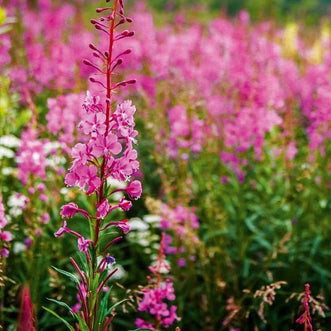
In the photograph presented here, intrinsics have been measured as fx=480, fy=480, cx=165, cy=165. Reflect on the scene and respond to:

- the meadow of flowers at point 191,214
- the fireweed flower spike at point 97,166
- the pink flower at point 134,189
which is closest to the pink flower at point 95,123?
the fireweed flower spike at point 97,166

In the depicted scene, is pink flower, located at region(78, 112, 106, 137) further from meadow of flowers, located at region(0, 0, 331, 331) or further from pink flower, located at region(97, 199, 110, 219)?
meadow of flowers, located at region(0, 0, 331, 331)

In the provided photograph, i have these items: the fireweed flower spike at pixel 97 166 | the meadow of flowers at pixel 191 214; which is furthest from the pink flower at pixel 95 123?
the meadow of flowers at pixel 191 214

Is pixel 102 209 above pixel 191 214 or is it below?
above

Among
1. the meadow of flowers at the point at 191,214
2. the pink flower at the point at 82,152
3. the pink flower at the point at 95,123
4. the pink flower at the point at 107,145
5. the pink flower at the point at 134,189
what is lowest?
the meadow of flowers at the point at 191,214

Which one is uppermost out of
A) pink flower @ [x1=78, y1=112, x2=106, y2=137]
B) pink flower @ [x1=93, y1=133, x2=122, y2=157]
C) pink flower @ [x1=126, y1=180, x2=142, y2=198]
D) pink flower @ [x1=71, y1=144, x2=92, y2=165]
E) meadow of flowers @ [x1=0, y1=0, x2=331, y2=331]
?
pink flower @ [x1=78, y1=112, x2=106, y2=137]

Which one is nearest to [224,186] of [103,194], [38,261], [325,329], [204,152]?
[204,152]

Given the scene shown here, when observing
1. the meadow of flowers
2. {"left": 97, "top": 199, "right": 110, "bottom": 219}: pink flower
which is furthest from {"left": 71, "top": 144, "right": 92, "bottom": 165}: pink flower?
the meadow of flowers

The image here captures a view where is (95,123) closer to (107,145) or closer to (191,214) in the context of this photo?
(107,145)

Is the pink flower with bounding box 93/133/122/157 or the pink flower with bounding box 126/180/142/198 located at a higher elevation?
the pink flower with bounding box 93/133/122/157

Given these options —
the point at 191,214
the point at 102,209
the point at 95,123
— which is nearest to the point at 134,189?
the point at 102,209

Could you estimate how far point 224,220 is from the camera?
3641 mm

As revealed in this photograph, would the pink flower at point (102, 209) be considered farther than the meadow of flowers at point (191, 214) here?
No

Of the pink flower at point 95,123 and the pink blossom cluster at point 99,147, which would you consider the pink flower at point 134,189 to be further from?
the pink flower at point 95,123

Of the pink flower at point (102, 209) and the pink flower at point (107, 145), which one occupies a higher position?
the pink flower at point (107, 145)
